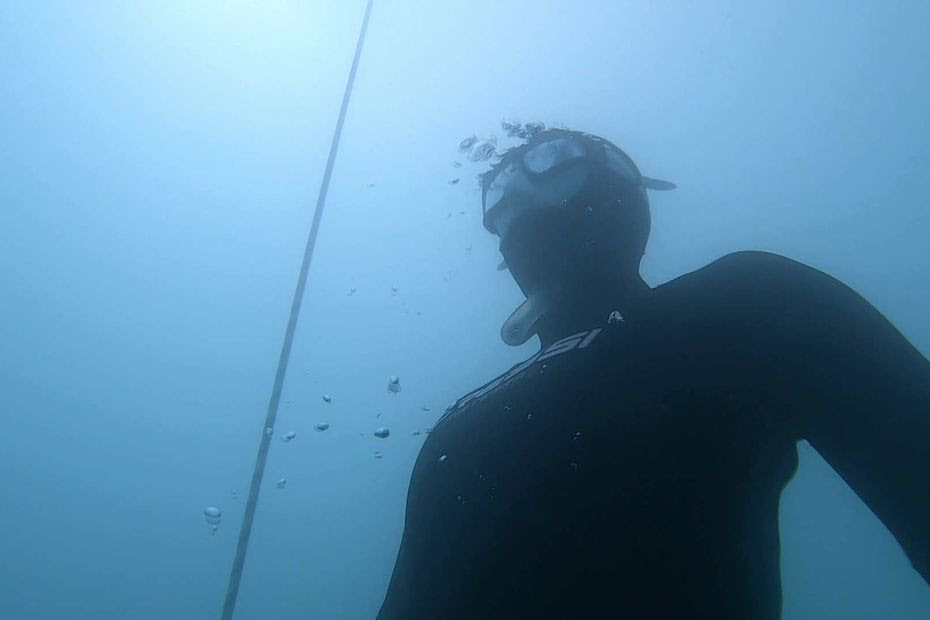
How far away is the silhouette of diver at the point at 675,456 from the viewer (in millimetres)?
1499

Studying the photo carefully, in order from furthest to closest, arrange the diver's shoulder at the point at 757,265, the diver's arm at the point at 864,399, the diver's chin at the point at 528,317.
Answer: the diver's chin at the point at 528,317 < the diver's shoulder at the point at 757,265 < the diver's arm at the point at 864,399

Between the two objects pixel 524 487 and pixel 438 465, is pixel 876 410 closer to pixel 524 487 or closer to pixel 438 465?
pixel 524 487

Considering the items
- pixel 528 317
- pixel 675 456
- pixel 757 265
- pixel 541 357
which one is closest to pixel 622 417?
pixel 675 456

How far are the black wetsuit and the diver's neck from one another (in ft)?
1.20

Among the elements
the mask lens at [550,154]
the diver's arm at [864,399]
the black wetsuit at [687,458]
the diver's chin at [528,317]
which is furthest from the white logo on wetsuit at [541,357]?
the mask lens at [550,154]

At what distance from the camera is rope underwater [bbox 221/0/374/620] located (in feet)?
12.1

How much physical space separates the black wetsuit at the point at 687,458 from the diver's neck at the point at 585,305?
14.5 inches

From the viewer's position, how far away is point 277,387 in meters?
4.13

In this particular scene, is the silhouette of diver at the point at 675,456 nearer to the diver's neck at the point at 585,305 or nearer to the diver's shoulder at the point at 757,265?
the diver's shoulder at the point at 757,265

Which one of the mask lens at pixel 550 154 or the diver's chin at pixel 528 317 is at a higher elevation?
the mask lens at pixel 550 154

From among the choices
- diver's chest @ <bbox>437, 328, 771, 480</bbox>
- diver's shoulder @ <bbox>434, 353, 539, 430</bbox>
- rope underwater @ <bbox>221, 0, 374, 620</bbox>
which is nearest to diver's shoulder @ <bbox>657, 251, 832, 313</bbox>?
diver's chest @ <bbox>437, 328, 771, 480</bbox>

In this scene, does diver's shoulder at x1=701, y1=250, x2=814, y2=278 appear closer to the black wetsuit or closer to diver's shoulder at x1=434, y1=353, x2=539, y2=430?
the black wetsuit

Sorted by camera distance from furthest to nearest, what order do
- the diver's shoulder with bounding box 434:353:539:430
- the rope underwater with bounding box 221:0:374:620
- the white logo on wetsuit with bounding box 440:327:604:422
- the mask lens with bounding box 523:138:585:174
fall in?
1. the rope underwater with bounding box 221:0:374:620
2. the mask lens with bounding box 523:138:585:174
3. the diver's shoulder with bounding box 434:353:539:430
4. the white logo on wetsuit with bounding box 440:327:604:422

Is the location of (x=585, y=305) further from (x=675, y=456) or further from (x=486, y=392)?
(x=675, y=456)
